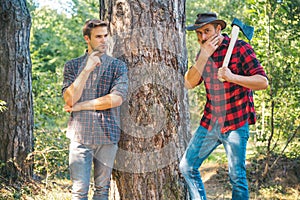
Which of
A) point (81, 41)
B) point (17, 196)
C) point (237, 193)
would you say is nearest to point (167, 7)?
point (237, 193)

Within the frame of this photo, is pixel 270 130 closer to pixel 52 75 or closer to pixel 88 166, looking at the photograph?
pixel 88 166

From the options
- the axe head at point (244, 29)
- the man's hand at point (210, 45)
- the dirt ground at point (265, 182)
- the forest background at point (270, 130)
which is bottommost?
the dirt ground at point (265, 182)

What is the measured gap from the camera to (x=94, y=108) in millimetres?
3182

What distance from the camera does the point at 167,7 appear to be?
3.42 meters

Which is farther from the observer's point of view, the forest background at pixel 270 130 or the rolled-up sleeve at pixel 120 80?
the forest background at pixel 270 130

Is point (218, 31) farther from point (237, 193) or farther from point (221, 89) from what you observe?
point (237, 193)

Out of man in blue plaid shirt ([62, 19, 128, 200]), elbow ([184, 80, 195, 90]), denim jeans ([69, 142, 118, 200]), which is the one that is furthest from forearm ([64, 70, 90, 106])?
elbow ([184, 80, 195, 90])

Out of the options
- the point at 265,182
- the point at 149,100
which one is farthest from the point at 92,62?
the point at 265,182

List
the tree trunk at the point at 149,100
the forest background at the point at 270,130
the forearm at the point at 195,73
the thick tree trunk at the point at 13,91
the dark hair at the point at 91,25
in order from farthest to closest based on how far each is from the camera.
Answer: the forest background at the point at 270,130, the thick tree trunk at the point at 13,91, the tree trunk at the point at 149,100, the dark hair at the point at 91,25, the forearm at the point at 195,73

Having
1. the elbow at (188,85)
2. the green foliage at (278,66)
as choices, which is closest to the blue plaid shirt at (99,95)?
the elbow at (188,85)

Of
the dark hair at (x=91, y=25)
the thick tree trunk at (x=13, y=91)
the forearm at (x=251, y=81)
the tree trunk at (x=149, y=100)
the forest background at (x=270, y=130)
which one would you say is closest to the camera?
the forearm at (x=251, y=81)

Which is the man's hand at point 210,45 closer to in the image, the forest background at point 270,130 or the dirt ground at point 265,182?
the forest background at point 270,130

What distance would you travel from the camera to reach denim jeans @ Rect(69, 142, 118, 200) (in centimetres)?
317

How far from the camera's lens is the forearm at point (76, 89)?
3.16 meters
